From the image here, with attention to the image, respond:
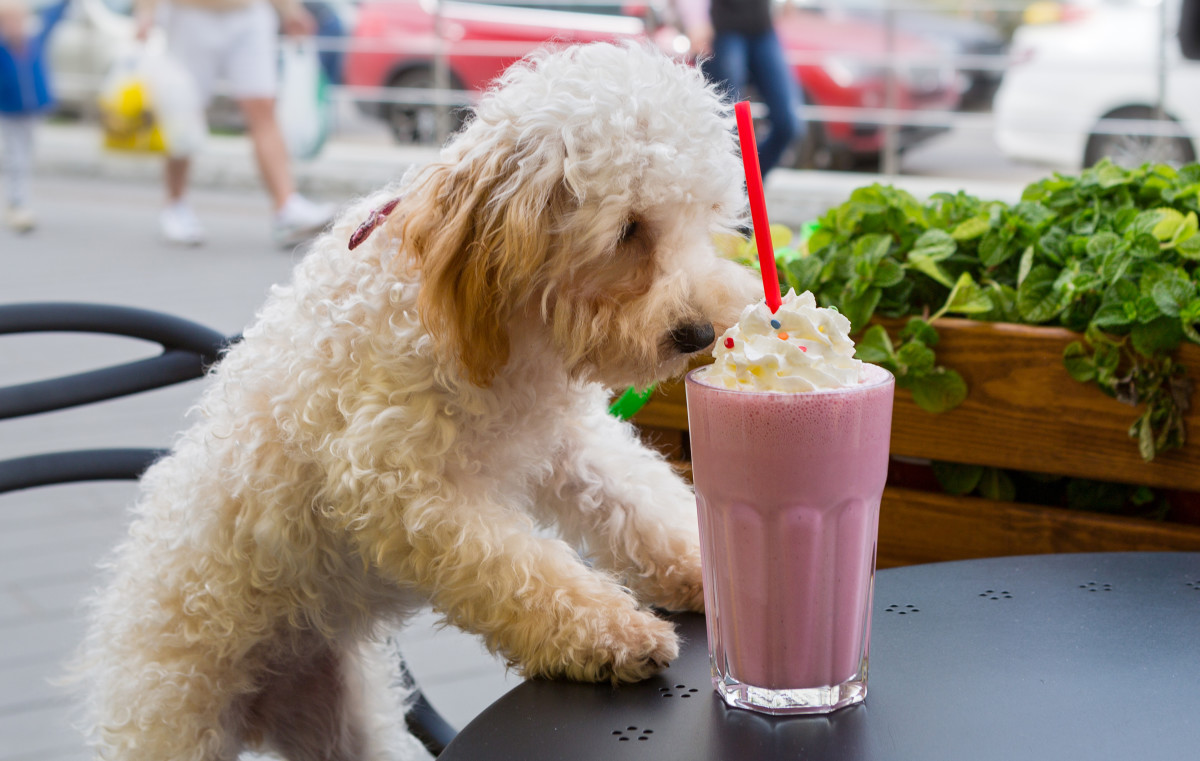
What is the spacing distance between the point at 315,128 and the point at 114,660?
7.04 meters

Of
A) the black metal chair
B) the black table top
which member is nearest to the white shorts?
the black metal chair

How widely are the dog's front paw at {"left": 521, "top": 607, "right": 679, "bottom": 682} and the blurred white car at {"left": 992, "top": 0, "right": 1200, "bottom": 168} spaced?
18.3ft

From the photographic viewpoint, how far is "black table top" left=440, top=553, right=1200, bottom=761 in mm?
1038

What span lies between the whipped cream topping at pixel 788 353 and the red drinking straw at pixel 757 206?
1.3 inches

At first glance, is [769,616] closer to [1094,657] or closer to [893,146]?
[1094,657]

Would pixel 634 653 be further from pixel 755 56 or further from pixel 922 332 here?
pixel 755 56

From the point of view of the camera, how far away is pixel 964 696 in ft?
3.64

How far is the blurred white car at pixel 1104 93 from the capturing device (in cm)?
650

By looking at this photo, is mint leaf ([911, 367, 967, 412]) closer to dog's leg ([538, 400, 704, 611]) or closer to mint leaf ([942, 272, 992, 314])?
mint leaf ([942, 272, 992, 314])

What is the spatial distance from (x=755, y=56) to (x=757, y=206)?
551 centimetres

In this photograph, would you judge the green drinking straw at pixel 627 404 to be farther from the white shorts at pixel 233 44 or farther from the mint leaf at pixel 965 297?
the white shorts at pixel 233 44

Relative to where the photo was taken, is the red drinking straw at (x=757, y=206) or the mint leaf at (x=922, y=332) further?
the mint leaf at (x=922, y=332)

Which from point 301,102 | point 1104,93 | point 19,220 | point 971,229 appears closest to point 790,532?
point 971,229

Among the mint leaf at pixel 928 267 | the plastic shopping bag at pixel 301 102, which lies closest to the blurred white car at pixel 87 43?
the plastic shopping bag at pixel 301 102
